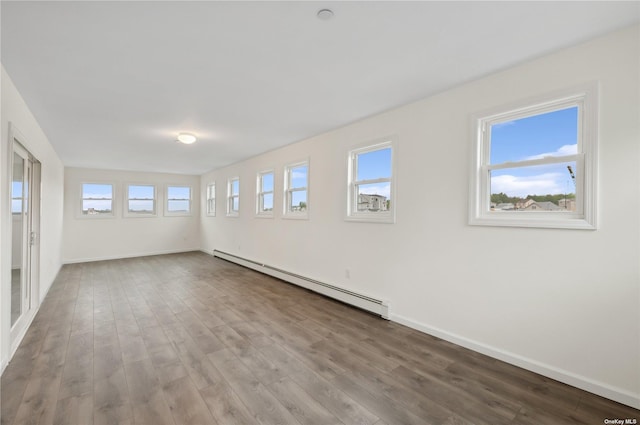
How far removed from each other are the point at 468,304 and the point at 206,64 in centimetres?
331

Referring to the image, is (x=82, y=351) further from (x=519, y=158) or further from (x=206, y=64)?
(x=519, y=158)

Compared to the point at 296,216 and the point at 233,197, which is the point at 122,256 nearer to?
the point at 233,197

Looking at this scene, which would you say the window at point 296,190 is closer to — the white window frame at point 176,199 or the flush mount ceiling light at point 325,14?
the flush mount ceiling light at point 325,14

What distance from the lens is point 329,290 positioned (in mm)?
4234

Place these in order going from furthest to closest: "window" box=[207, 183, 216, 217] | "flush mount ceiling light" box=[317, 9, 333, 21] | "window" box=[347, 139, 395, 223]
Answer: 1. "window" box=[207, 183, 216, 217]
2. "window" box=[347, 139, 395, 223]
3. "flush mount ceiling light" box=[317, 9, 333, 21]

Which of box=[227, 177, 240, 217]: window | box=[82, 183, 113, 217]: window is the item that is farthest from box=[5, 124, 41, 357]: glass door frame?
box=[82, 183, 113, 217]: window

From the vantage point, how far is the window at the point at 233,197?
24.2 ft

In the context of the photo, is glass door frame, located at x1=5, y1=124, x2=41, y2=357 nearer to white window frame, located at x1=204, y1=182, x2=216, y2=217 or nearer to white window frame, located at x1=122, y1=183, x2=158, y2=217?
white window frame, located at x1=122, y1=183, x2=158, y2=217

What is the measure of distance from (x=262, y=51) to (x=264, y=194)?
4180mm

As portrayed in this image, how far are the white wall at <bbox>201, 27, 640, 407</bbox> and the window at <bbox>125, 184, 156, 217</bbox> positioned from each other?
6769 millimetres

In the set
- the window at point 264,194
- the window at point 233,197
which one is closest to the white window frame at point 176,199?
the window at point 233,197

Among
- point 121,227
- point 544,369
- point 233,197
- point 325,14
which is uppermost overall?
point 325,14

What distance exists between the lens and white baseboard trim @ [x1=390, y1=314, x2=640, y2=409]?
197cm

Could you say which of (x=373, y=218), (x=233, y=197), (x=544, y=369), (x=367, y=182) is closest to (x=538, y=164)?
(x=544, y=369)
